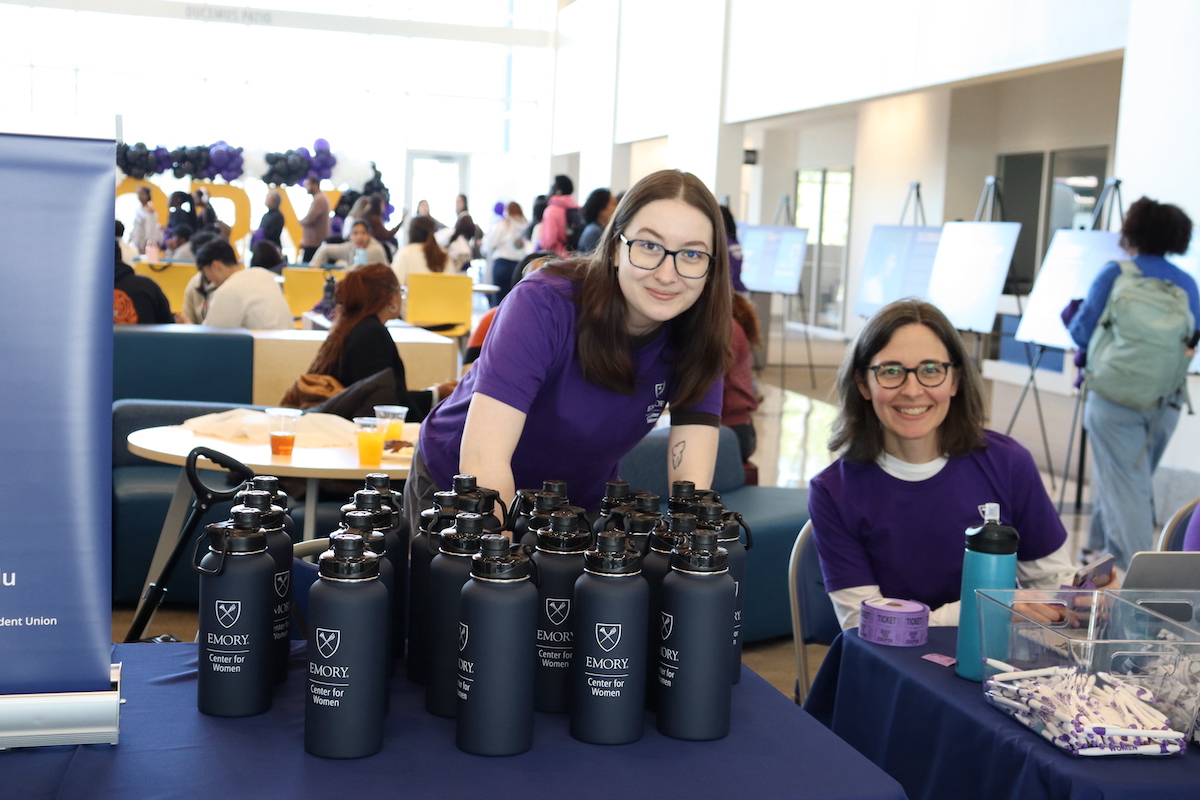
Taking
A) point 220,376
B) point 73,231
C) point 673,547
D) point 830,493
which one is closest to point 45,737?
point 73,231

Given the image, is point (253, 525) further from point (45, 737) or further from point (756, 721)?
point (756, 721)

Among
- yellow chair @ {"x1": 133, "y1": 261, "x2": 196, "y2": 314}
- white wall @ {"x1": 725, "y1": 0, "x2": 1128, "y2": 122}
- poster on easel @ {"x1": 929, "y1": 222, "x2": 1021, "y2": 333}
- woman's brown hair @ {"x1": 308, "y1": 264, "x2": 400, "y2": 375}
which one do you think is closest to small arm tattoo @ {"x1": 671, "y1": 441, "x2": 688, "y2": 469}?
woman's brown hair @ {"x1": 308, "y1": 264, "x2": 400, "y2": 375}

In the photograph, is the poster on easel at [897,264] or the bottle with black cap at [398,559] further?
the poster on easel at [897,264]

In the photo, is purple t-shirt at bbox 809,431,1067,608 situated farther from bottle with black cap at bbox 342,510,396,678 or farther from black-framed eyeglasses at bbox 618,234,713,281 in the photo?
bottle with black cap at bbox 342,510,396,678

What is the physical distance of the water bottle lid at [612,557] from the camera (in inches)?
45.4

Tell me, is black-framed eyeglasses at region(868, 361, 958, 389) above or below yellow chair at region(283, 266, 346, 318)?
above

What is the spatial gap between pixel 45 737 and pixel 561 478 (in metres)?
0.95

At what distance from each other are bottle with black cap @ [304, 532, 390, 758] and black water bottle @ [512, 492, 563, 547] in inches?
7.8

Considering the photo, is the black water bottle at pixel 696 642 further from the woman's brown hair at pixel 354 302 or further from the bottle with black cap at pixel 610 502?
the woman's brown hair at pixel 354 302

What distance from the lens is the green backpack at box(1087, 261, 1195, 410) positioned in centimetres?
448

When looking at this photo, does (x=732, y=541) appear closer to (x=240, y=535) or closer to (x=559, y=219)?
(x=240, y=535)

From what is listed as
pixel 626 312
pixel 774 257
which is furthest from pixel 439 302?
pixel 626 312

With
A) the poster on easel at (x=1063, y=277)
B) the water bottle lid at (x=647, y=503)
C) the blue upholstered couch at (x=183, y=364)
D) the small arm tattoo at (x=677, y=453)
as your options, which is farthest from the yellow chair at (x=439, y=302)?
the water bottle lid at (x=647, y=503)

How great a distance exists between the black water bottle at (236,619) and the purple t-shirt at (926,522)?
1175 mm
